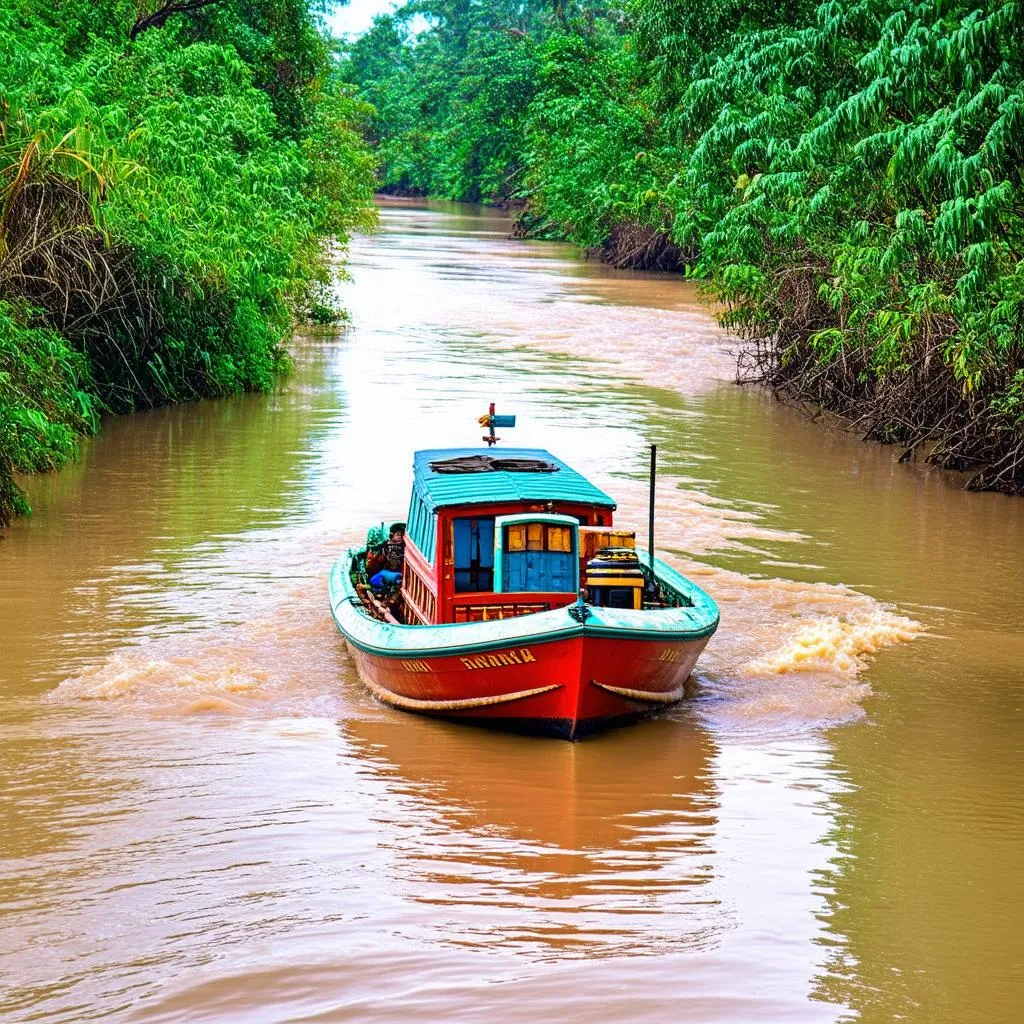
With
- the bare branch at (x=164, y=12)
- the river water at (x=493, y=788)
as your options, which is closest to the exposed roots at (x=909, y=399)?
the river water at (x=493, y=788)

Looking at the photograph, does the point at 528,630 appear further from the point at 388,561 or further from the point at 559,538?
the point at 388,561

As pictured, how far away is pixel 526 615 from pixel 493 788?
143 cm

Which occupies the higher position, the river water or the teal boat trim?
the teal boat trim

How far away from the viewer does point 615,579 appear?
12.5 metres

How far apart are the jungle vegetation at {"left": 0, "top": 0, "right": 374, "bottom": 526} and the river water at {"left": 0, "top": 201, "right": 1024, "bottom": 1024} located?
1.97 meters

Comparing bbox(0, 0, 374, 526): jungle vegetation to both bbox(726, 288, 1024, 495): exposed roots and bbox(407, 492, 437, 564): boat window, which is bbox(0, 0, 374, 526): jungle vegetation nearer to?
bbox(407, 492, 437, 564): boat window

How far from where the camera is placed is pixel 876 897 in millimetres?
9117

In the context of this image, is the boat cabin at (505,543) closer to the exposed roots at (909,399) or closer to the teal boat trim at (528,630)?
the teal boat trim at (528,630)

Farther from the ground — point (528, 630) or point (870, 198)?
point (870, 198)

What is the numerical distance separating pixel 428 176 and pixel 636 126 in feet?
212

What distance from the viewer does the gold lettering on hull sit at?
11359 mm

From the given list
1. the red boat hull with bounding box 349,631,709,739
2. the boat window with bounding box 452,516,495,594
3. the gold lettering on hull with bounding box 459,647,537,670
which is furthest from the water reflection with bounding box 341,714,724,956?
the boat window with bounding box 452,516,495,594

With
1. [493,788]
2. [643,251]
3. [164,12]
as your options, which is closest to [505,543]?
[493,788]

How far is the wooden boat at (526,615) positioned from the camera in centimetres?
1145
